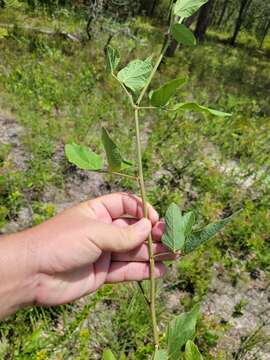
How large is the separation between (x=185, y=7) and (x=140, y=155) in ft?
0.95

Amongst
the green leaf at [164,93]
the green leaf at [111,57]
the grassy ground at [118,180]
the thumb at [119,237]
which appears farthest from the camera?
the grassy ground at [118,180]

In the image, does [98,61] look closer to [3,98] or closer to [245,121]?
[3,98]

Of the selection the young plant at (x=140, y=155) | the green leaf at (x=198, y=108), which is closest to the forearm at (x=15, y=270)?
the young plant at (x=140, y=155)

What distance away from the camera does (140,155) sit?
67cm

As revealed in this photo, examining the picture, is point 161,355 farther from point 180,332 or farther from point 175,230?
point 175,230

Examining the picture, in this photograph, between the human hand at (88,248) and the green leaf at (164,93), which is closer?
the green leaf at (164,93)

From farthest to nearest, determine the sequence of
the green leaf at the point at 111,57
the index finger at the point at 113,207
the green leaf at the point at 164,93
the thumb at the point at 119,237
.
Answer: the index finger at the point at 113,207
the thumb at the point at 119,237
the green leaf at the point at 111,57
the green leaf at the point at 164,93

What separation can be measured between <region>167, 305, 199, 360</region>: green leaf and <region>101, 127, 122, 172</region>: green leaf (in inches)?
11.8

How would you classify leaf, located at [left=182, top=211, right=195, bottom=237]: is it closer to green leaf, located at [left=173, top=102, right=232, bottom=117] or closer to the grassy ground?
green leaf, located at [left=173, top=102, right=232, bottom=117]

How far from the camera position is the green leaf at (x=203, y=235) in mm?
685

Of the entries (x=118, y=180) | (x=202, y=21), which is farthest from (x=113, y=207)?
(x=202, y=21)

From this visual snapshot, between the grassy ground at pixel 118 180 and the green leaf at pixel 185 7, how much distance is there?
1.62 m

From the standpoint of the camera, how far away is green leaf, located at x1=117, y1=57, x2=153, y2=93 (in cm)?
71

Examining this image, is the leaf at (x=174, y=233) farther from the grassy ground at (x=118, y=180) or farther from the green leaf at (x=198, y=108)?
the grassy ground at (x=118, y=180)
